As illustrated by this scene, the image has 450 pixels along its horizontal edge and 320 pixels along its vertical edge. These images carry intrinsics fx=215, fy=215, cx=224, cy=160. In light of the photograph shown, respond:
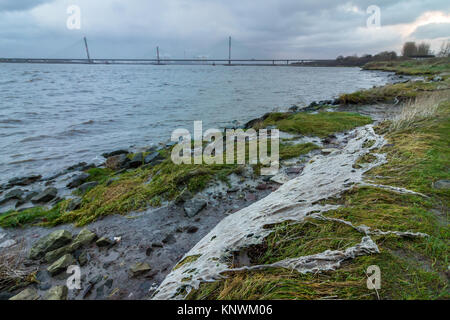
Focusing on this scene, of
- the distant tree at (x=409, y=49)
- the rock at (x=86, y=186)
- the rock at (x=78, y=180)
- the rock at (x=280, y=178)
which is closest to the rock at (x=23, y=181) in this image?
the rock at (x=78, y=180)

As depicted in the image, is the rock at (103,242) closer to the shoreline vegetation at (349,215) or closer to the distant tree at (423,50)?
the shoreline vegetation at (349,215)

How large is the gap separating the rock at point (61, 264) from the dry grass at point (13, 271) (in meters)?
0.20

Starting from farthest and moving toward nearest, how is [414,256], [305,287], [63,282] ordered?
[63,282]
[414,256]
[305,287]

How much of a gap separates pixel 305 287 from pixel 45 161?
7954mm

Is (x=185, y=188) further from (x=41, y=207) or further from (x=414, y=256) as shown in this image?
(x=414, y=256)

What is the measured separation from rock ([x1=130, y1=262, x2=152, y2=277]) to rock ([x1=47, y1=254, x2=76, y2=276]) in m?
0.76

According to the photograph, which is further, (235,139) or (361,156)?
(235,139)

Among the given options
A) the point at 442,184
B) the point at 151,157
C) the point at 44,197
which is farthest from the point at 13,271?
the point at 442,184

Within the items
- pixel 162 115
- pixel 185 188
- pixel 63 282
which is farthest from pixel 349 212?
pixel 162 115

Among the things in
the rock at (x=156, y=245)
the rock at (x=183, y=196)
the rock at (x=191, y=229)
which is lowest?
the rock at (x=156, y=245)

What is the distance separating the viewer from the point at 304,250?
1898 millimetres

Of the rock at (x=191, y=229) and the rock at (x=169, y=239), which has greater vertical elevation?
the rock at (x=191, y=229)

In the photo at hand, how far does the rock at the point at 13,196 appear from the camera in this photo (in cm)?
436

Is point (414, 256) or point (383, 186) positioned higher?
point (383, 186)
